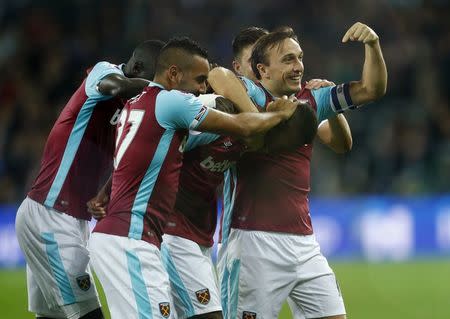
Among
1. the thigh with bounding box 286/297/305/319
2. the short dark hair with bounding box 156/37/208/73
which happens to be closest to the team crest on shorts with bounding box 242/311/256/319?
the thigh with bounding box 286/297/305/319

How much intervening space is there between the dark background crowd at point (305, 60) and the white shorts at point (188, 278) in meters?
Answer: 8.32

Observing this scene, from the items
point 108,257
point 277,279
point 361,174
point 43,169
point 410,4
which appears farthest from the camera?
point 410,4

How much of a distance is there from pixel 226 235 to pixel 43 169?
1.29 m

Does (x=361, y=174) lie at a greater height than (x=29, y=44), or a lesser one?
lesser

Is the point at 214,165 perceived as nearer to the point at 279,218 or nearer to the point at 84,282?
the point at 279,218

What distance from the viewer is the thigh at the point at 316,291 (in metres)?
6.21

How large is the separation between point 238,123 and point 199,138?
0.65 metres

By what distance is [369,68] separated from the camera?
6.10m

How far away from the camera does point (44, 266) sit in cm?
650

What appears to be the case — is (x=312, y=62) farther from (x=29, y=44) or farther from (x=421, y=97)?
(x=29, y=44)

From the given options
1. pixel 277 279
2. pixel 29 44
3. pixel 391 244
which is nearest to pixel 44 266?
pixel 277 279

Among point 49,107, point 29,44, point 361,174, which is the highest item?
point 29,44

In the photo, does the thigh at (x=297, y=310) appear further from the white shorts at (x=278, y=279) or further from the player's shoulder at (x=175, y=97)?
the player's shoulder at (x=175, y=97)

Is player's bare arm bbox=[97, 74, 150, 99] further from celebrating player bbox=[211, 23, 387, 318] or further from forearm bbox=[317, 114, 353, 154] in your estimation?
forearm bbox=[317, 114, 353, 154]
